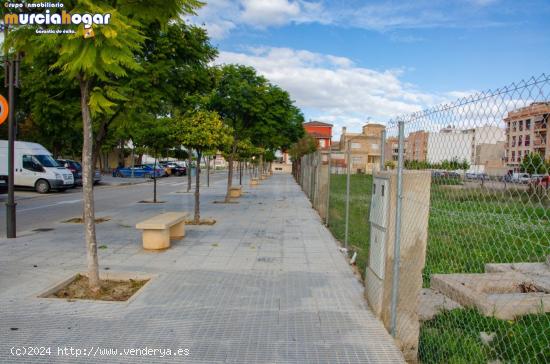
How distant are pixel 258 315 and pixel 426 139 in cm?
254

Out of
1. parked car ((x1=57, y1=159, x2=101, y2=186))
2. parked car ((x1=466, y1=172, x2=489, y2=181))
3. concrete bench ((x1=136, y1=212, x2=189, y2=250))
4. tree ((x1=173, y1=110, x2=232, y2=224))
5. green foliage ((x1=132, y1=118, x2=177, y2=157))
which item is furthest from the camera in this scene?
parked car ((x1=57, y1=159, x2=101, y2=186))

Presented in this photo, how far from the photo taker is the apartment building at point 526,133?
2432 mm

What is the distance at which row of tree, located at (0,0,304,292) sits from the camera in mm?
4902

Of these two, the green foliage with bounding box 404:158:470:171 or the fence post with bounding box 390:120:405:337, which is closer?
the green foliage with bounding box 404:158:470:171

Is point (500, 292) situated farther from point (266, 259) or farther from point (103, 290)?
point (103, 290)

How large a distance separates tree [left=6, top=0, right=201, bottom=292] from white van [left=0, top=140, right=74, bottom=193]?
58.4 ft

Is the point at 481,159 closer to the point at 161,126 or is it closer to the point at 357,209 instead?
the point at 161,126

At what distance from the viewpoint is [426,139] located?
4059mm

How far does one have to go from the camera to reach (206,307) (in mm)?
5152

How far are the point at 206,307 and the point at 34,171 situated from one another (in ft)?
66.6

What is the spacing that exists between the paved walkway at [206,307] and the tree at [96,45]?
3.46 feet

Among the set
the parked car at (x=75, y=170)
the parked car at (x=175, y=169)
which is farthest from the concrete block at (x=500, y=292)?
the parked car at (x=175, y=169)

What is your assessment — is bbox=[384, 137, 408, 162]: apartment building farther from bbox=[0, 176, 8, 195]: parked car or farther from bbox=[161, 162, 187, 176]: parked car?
bbox=[161, 162, 187, 176]: parked car

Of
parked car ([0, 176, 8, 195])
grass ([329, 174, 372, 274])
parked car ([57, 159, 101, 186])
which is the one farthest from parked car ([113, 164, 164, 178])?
grass ([329, 174, 372, 274])
